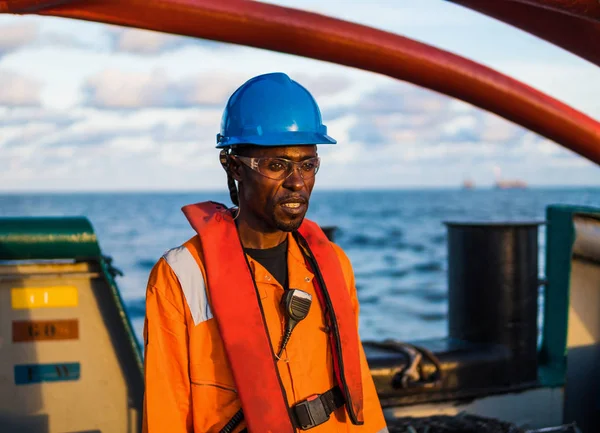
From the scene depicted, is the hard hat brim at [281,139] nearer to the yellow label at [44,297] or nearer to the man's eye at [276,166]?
the man's eye at [276,166]

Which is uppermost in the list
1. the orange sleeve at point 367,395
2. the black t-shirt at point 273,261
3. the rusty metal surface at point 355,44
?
the rusty metal surface at point 355,44

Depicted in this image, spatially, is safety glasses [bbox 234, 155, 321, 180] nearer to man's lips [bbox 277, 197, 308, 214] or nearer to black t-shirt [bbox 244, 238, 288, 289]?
man's lips [bbox 277, 197, 308, 214]

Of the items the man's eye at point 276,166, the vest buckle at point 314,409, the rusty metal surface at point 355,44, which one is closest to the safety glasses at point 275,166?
the man's eye at point 276,166

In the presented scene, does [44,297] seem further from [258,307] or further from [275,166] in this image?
[275,166]

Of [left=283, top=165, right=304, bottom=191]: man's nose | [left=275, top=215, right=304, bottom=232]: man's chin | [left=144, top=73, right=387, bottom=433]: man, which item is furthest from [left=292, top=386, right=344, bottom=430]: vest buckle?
[left=283, top=165, right=304, bottom=191]: man's nose

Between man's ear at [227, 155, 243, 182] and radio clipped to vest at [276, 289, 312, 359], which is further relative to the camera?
man's ear at [227, 155, 243, 182]

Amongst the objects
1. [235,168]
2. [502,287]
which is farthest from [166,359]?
[502,287]

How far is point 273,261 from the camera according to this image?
2494 mm

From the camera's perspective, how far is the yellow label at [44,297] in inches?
143

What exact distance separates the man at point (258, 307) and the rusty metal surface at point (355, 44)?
1000 mm

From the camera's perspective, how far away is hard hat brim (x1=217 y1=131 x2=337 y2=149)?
2295 mm

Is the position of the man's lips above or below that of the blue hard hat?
below

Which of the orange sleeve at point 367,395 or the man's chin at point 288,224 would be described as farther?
the orange sleeve at point 367,395

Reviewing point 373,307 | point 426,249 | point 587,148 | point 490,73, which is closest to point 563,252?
point 587,148
